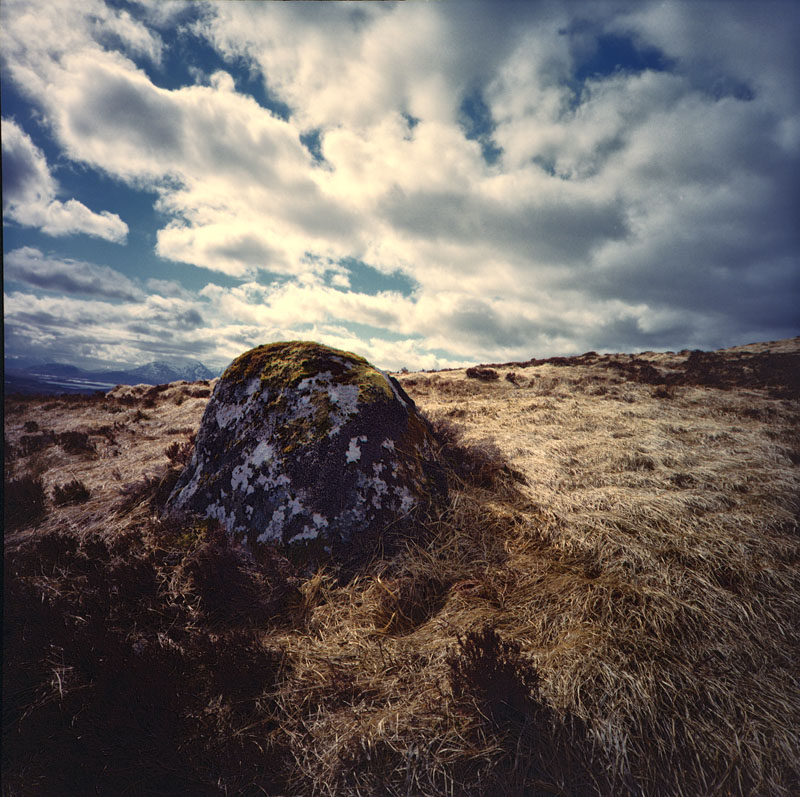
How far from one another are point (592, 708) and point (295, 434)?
3.77 metres

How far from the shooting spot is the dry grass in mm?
2053

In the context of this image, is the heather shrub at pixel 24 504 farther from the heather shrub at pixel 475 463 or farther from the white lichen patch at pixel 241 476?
the heather shrub at pixel 475 463

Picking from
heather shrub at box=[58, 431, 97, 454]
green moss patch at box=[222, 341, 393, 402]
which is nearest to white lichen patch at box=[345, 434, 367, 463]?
green moss patch at box=[222, 341, 393, 402]

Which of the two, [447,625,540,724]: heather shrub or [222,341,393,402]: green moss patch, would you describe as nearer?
[447,625,540,724]: heather shrub

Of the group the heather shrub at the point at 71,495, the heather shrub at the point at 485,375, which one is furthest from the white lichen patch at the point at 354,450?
the heather shrub at the point at 485,375

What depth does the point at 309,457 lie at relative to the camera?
14.6ft

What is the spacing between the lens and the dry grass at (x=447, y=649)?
2.05 metres

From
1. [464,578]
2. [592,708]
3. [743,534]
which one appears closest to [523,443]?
[743,534]

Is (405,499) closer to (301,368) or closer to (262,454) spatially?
(262,454)

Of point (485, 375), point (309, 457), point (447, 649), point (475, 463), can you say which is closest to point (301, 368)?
point (309, 457)

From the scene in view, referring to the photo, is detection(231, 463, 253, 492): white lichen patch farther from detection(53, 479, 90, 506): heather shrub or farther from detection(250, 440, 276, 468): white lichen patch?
detection(53, 479, 90, 506): heather shrub

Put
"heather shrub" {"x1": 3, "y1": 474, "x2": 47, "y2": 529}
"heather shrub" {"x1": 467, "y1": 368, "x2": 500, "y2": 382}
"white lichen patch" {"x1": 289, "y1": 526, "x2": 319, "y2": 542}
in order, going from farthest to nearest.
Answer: "heather shrub" {"x1": 467, "y1": 368, "x2": 500, "y2": 382} → "heather shrub" {"x1": 3, "y1": 474, "x2": 47, "y2": 529} → "white lichen patch" {"x1": 289, "y1": 526, "x2": 319, "y2": 542}

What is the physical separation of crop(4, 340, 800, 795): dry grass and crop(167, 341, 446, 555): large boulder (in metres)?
0.38

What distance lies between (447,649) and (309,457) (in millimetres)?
2512
